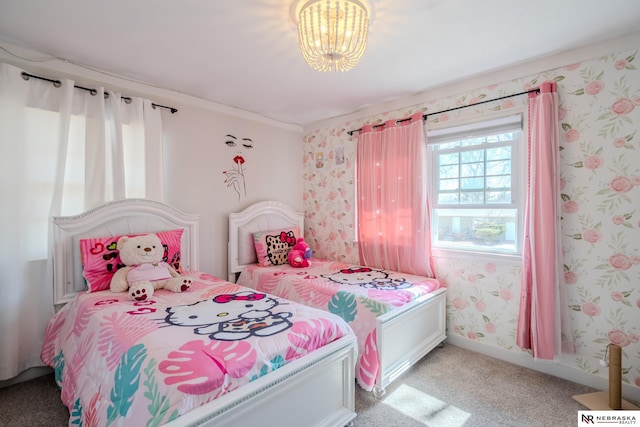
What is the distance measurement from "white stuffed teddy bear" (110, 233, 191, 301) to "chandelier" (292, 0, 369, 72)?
5.95 ft

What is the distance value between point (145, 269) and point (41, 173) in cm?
102

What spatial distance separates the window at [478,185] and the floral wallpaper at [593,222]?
0.19m

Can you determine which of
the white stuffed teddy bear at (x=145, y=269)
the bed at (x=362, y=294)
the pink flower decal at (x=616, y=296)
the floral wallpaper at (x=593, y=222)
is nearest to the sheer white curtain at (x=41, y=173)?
the white stuffed teddy bear at (x=145, y=269)

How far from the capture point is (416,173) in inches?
113

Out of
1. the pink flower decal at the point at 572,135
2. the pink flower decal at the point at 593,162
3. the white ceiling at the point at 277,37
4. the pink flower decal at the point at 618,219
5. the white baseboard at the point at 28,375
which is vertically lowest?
the white baseboard at the point at 28,375

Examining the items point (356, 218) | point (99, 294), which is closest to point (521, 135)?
point (356, 218)

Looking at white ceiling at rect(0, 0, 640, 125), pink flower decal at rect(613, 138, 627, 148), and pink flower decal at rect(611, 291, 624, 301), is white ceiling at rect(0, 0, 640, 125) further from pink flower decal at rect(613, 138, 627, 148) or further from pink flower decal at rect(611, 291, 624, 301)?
pink flower decal at rect(611, 291, 624, 301)

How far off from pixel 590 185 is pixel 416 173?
49.6 inches

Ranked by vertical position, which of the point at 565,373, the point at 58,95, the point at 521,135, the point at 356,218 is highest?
the point at 58,95

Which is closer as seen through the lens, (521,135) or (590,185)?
(590,185)

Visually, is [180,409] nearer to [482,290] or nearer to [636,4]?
[482,290]

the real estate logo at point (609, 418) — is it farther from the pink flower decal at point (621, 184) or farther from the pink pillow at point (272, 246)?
the pink pillow at point (272, 246)

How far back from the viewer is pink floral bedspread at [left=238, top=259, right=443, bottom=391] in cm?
208

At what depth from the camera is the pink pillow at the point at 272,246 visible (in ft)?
10.7
